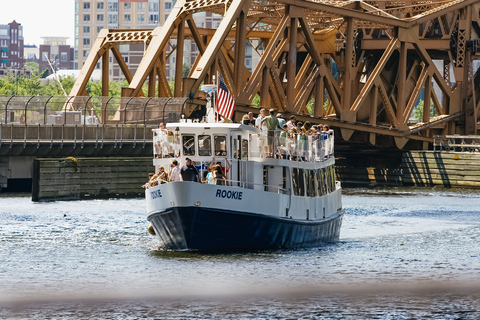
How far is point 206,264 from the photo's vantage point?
38031 mm

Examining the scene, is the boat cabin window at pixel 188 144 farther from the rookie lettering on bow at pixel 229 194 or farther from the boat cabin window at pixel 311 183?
the boat cabin window at pixel 311 183

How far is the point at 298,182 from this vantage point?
1719 inches

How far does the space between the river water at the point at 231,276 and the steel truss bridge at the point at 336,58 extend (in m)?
29.2

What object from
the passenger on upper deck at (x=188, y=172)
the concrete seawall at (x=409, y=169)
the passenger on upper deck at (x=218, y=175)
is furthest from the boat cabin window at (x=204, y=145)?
the concrete seawall at (x=409, y=169)

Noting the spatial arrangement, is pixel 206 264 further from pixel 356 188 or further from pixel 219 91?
pixel 356 188

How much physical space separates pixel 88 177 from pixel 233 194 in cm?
3371

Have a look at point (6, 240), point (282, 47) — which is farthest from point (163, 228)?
point (282, 47)

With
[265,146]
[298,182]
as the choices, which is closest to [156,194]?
[265,146]

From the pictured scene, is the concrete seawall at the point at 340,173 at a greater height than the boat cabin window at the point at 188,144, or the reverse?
the boat cabin window at the point at 188,144

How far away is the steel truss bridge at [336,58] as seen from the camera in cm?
8262

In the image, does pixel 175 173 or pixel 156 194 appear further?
pixel 156 194

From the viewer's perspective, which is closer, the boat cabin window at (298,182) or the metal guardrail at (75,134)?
the boat cabin window at (298,182)

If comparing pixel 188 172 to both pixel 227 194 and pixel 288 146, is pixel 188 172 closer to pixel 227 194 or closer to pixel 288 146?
pixel 227 194

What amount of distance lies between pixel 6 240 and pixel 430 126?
60800mm
